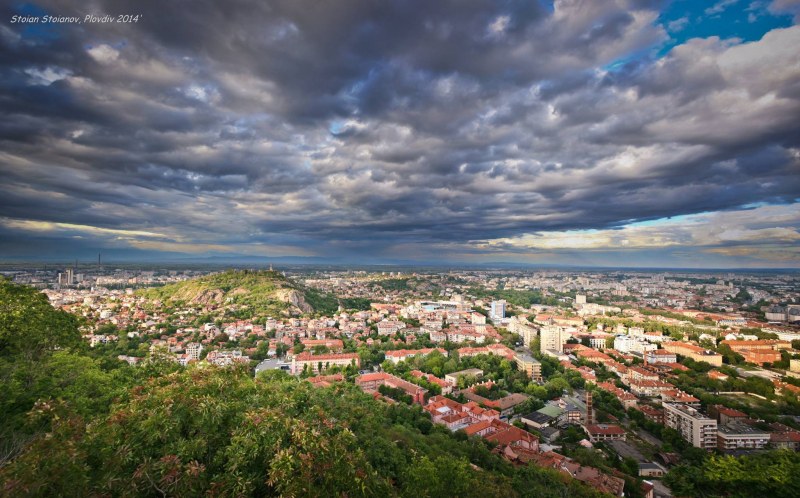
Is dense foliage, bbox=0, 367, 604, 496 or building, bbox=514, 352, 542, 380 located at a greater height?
dense foliage, bbox=0, 367, 604, 496

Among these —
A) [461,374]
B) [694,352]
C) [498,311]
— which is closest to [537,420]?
[461,374]

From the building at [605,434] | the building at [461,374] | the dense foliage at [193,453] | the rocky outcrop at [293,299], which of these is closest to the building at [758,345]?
the building at [605,434]

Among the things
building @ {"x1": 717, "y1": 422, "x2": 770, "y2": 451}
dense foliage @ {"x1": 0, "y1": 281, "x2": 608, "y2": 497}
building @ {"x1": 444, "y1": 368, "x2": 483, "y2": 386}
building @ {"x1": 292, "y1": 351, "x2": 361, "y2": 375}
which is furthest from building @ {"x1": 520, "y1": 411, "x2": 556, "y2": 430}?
building @ {"x1": 292, "y1": 351, "x2": 361, "y2": 375}

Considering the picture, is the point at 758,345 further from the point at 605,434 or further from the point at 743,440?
the point at 605,434

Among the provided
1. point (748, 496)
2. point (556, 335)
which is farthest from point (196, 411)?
point (556, 335)

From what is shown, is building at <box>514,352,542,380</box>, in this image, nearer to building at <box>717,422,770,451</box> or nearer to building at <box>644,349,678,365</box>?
building at <box>644,349,678,365</box>

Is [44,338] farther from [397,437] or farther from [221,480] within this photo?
[397,437]

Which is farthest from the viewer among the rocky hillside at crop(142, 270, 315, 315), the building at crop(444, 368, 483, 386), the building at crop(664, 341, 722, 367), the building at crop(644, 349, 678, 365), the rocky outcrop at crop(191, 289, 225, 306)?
the rocky outcrop at crop(191, 289, 225, 306)
